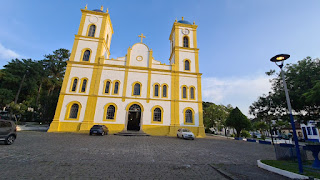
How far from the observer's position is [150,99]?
2158cm

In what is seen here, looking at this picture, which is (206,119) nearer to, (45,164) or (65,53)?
(45,164)

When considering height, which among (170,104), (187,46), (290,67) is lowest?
(170,104)

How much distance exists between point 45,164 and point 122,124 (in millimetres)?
14792

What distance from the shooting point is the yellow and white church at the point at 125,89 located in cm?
1997

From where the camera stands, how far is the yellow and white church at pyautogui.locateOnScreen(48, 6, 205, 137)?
20.0m

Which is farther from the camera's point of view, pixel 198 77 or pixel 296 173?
pixel 198 77

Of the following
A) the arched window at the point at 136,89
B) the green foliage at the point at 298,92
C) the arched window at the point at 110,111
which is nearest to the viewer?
the green foliage at the point at 298,92

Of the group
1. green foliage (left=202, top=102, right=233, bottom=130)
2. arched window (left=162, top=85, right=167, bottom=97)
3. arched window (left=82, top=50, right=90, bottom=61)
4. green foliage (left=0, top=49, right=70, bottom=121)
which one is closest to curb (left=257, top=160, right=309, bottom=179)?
arched window (left=162, top=85, right=167, bottom=97)

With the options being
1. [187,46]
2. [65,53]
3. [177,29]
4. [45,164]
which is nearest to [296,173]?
[45,164]

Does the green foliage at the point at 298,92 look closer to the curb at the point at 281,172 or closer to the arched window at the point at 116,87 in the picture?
the curb at the point at 281,172

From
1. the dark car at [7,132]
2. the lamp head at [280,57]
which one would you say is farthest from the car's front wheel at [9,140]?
the lamp head at [280,57]

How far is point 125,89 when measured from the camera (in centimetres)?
2158

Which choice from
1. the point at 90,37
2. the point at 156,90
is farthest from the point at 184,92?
A: the point at 90,37

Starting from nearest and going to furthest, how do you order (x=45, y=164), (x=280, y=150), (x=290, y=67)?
(x=45, y=164) → (x=280, y=150) → (x=290, y=67)
